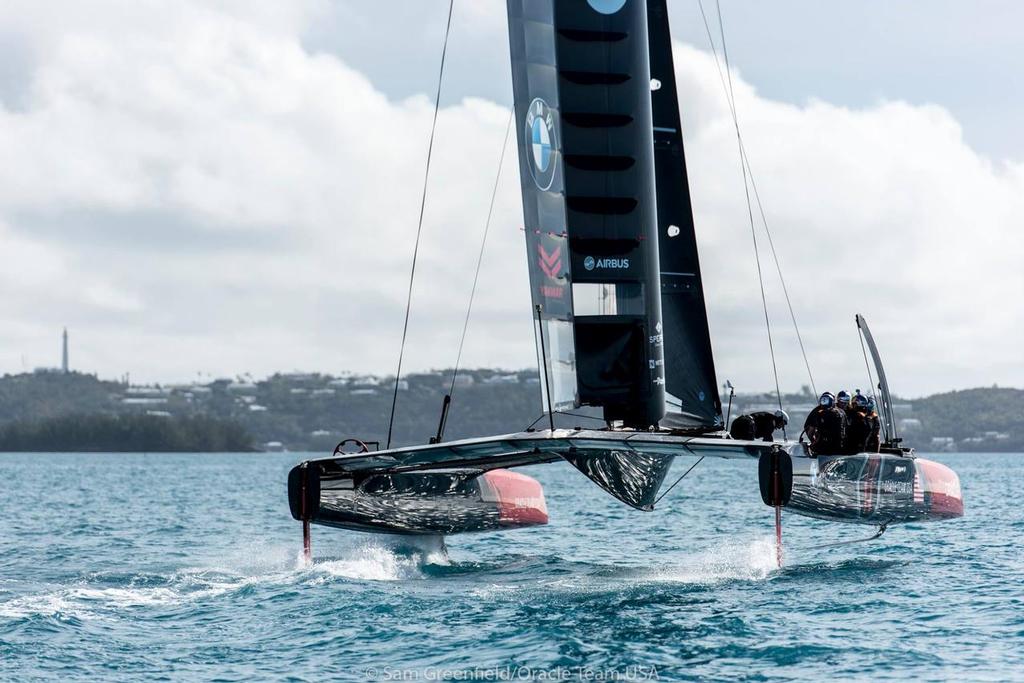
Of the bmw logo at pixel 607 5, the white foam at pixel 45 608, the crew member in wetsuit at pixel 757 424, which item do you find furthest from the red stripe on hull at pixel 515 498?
the bmw logo at pixel 607 5

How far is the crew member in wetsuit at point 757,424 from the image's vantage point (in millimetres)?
11445

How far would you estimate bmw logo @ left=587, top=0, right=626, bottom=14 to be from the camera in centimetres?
1063

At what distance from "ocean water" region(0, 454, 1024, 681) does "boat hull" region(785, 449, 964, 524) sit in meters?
0.55

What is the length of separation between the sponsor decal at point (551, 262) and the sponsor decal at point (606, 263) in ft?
0.70

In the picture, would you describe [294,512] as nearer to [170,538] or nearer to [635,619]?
[635,619]

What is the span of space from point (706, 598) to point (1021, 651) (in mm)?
2395

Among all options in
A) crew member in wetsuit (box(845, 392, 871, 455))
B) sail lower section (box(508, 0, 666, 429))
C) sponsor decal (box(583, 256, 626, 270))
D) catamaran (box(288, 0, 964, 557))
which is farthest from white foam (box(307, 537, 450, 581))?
crew member in wetsuit (box(845, 392, 871, 455))

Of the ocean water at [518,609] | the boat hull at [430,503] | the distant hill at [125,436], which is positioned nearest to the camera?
the ocean water at [518,609]

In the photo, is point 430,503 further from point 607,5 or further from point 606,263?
point 607,5

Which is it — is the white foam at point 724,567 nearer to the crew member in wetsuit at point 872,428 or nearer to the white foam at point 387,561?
the crew member in wetsuit at point 872,428

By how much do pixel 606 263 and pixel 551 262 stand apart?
44cm

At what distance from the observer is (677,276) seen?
42.2ft

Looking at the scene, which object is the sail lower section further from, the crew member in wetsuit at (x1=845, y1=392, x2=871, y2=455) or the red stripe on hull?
the red stripe on hull

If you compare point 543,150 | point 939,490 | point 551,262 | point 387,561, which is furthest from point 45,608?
point 939,490
